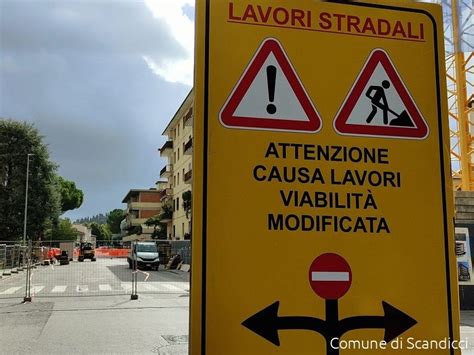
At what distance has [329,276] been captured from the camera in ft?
5.91

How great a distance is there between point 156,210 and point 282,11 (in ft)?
300

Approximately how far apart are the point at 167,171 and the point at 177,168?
5.73 metres

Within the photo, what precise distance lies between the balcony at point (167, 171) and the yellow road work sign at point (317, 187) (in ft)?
193

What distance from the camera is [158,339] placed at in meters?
9.21

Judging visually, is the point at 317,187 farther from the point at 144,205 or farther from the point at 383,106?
the point at 144,205

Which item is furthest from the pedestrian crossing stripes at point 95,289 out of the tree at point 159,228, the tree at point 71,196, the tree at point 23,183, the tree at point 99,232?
the tree at point 99,232

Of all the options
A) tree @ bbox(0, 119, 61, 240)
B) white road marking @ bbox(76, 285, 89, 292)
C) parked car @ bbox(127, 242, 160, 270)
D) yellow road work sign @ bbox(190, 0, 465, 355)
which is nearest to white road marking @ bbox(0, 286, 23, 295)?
white road marking @ bbox(76, 285, 89, 292)

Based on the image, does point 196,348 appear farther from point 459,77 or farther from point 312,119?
point 459,77

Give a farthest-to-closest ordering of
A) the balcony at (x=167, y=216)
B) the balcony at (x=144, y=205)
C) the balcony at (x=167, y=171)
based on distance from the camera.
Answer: the balcony at (x=144, y=205) < the balcony at (x=167, y=171) < the balcony at (x=167, y=216)

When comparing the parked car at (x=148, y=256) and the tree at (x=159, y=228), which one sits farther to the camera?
the tree at (x=159, y=228)

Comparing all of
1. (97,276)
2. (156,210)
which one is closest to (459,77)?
(97,276)

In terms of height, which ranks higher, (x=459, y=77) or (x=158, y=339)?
(x=459, y=77)

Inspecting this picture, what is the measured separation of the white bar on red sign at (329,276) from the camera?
1.79 metres

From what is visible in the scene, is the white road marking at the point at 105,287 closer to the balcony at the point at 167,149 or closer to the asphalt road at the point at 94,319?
the asphalt road at the point at 94,319
